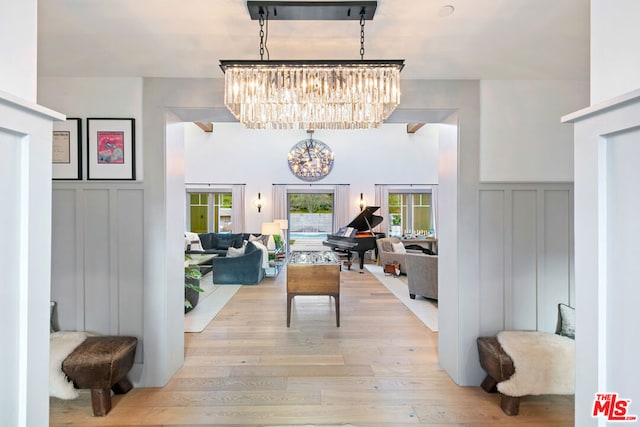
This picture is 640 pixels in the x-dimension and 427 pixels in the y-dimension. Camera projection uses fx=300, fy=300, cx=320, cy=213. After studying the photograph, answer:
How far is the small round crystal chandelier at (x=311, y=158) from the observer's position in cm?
870

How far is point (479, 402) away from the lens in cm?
224

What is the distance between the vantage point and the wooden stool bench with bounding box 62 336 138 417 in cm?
203

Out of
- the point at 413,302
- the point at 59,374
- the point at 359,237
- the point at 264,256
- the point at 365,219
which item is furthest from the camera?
the point at 365,219

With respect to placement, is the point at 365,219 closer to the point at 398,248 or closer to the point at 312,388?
the point at 398,248

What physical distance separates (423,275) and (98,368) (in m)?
4.16

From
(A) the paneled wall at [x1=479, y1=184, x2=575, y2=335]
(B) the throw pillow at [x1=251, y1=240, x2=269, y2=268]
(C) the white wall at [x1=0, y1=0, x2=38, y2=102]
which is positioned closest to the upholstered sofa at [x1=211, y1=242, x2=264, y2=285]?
(B) the throw pillow at [x1=251, y1=240, x2=269, y2=268]

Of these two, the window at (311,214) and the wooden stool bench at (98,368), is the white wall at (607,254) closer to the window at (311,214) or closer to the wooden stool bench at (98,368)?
the wooden stool bench at (98,368)

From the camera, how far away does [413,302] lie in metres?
4.66

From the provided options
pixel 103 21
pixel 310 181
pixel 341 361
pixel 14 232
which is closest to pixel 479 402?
pixel 341 361

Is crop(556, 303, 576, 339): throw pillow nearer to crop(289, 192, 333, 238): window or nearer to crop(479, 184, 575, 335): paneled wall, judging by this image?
crop(479, 184, 575, 335): paneled wall

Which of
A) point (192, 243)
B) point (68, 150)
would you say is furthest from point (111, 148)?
point (192, 243)

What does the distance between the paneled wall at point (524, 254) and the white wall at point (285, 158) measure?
21.2 ft

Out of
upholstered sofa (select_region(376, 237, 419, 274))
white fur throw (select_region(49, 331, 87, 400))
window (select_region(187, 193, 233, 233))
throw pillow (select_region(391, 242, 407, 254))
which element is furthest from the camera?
window (select_region(187, 193, 233, 233))

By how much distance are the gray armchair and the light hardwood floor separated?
1.14m
